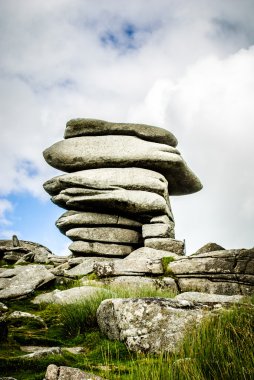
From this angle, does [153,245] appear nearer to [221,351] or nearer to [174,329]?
[174,329]

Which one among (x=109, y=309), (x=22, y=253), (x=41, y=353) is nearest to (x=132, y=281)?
(x=109, y=309)

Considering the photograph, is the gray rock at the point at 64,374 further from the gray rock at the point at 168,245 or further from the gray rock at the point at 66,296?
the gray rock at the point at 168,245

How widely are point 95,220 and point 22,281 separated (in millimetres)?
8563

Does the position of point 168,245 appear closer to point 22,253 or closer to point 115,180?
point 115,180

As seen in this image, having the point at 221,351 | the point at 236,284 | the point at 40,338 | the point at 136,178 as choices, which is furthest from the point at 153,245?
the point at 221,351

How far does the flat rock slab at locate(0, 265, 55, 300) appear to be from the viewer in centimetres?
1248

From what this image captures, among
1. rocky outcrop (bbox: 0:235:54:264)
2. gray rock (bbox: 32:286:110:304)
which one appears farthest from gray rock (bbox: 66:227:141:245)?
gray rock (bbox: 32:286:110:304)

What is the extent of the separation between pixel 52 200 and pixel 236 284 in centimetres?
1377

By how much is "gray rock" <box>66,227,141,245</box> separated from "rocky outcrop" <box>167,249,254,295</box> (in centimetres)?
674

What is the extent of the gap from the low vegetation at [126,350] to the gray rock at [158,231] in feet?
31.9

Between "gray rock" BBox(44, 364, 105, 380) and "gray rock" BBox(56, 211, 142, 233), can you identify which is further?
"gray rock" BBox(56, 211, 142, 233)

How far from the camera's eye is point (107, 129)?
2408 cm

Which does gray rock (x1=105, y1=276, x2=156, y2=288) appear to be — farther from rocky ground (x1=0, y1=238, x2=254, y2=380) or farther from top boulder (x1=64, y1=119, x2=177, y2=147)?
top boulder (x1=64, y1=119, x2=177, y2=147)

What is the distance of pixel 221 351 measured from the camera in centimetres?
439
